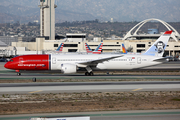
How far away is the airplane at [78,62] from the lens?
46250 mm

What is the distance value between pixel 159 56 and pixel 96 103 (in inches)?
1256

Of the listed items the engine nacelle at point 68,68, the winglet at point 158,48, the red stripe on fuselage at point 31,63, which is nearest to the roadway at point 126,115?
the engine nacelle at point 68,68

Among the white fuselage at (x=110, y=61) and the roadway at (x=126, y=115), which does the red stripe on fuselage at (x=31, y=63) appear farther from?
the roadway at (x=126, y=115)

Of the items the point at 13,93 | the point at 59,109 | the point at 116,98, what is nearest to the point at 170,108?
the point at 116,98

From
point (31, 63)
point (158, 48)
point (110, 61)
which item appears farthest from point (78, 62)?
point (158, 48)

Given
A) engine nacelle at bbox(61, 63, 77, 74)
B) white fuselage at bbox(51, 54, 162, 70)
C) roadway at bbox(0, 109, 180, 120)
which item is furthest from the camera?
white fuselage at bbox(51, 54, 162, 70)

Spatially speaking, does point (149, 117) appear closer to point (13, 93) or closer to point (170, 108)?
point (170, 108)

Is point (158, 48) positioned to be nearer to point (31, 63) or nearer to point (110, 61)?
point (110, 61)

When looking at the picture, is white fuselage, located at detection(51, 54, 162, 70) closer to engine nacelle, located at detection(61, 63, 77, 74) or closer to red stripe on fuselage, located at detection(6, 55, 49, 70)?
red stripe on fuselage, located at detection(6, 55, 49, 70)

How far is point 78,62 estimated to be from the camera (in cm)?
4750

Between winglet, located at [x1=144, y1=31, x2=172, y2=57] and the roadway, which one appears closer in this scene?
the roadway

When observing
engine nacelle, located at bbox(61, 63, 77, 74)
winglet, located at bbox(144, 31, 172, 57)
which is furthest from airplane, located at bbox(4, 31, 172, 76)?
winglet, located at bbox(144, 31, 172, 57)

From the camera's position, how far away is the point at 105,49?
158 meters

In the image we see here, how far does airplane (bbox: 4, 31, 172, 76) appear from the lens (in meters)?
46.2
